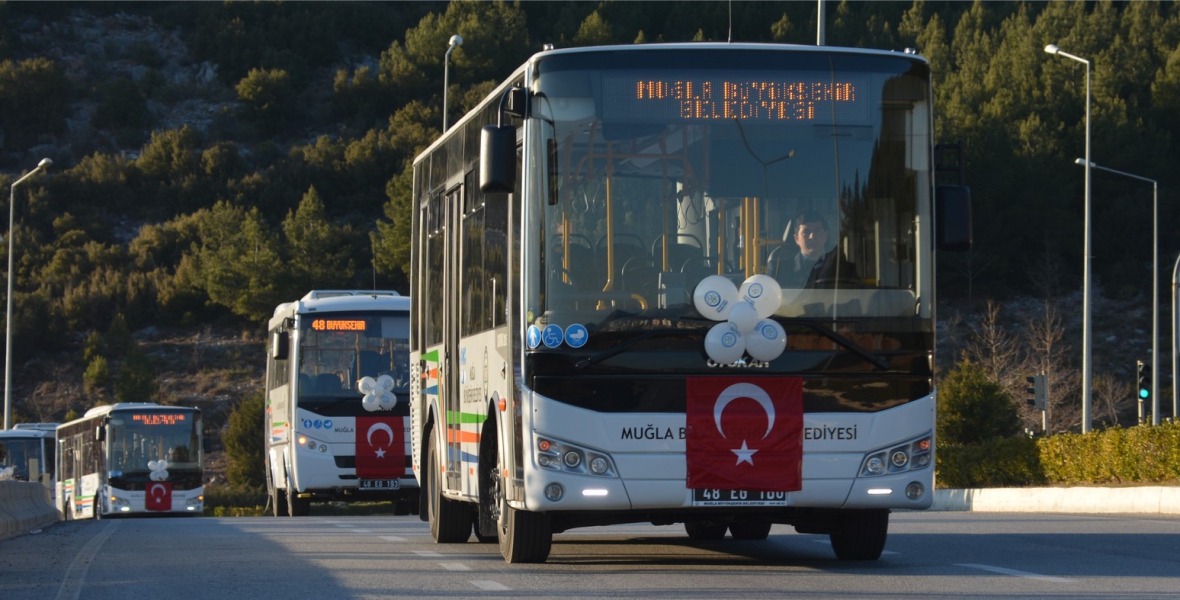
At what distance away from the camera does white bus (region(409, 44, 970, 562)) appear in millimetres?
10297

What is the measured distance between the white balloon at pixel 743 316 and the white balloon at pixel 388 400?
714 inches

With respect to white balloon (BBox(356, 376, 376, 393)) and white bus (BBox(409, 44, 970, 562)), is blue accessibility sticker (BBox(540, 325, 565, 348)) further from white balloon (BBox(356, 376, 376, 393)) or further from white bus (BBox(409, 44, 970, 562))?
white balloon (BBox(356, 376, 376, 393))

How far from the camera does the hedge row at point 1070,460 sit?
79.1ft

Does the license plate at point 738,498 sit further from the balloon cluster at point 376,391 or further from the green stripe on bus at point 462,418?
the balloon cluster at point 376,391

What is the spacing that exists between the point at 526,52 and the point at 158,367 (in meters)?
35.8

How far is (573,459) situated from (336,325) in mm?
18574

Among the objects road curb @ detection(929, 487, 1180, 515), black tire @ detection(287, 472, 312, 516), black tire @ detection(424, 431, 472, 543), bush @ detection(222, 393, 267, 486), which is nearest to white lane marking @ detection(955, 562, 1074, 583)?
black tire @ detection(424, 431, 472, 543)

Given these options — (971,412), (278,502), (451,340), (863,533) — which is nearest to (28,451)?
(278,502)

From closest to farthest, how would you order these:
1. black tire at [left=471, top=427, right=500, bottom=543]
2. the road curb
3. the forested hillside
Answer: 1. black tire at [left=471, top=427, right=500, bottom=543]
2. the road curb
3. the forested hillside

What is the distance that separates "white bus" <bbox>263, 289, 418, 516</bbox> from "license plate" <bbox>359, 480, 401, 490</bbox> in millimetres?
16

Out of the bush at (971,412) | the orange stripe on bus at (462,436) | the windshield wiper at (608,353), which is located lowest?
the bush at (971,412)

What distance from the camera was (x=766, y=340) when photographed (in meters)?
10.3

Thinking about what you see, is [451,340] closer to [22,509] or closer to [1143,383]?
[22,509]

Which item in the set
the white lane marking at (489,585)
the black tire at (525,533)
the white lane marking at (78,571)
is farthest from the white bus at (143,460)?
the white lane marking at (489,585)
